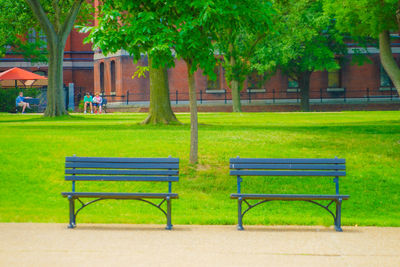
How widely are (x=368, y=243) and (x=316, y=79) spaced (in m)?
44.6

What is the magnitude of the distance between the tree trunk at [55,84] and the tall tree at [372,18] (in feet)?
49.8

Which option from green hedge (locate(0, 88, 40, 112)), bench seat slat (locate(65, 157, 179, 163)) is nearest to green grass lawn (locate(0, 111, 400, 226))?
bench seat slat (locate(65, 157, 179, 163))

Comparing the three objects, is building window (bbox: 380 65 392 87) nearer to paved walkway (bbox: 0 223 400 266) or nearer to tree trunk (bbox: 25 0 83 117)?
tree trunk (bbox: 25 0 83 117)

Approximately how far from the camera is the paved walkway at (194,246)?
6578 mm

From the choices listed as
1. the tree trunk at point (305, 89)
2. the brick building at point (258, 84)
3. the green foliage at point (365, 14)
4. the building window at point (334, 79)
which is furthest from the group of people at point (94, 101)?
the green foliage at point (365, 14)

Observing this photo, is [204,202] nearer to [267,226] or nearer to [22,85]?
[267,226]

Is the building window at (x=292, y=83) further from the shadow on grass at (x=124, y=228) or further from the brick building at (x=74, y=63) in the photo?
the shadow on grass at (x=124, y=228)

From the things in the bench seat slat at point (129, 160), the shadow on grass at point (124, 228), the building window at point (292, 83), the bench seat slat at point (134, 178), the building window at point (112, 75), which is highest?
the building window at point (112, 75)

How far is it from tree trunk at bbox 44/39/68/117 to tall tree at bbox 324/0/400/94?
15179mm

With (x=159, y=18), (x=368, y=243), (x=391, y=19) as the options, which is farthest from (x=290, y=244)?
(x=391, y=19)

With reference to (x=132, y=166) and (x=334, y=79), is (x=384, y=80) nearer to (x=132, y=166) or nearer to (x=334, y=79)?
(x=334, y=79)

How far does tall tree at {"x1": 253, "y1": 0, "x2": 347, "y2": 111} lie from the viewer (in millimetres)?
40688

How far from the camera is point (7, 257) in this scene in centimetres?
671

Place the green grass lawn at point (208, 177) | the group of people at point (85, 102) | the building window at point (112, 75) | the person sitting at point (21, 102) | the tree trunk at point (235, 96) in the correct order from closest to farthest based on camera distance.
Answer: the green grass lawn at point (208, 177), the tree trunk at point (235, 96), the person sitting at point (21, 102), the group of people at point (85, 102), the building window at point (112, 75)
